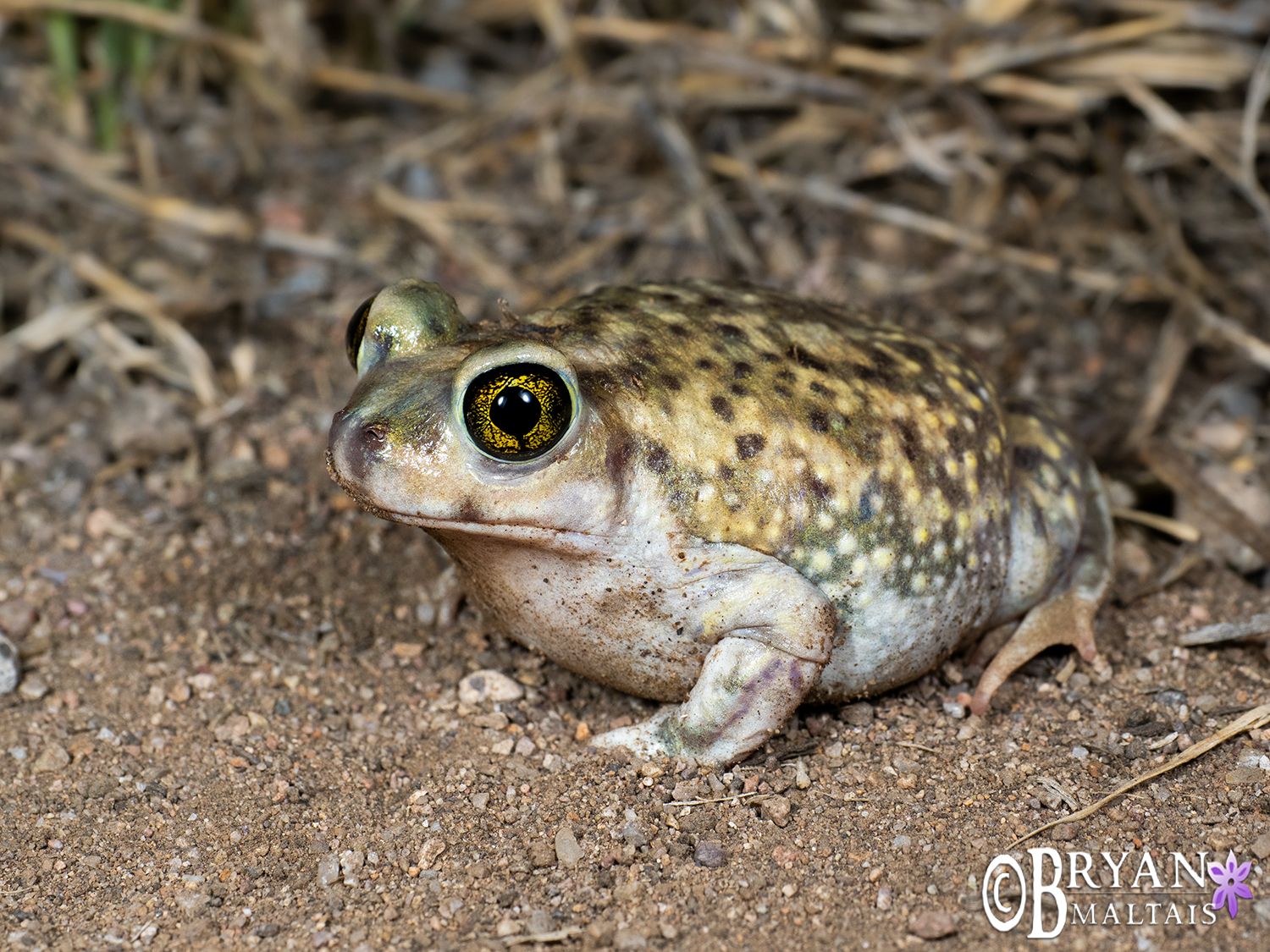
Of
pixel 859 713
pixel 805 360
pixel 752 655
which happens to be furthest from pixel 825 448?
pixel 859 713

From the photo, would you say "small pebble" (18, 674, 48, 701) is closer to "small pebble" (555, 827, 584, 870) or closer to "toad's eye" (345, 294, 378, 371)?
"toad's eye" (345, 294, 378, 371)

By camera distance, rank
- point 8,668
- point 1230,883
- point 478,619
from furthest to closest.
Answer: point 478,619 < point 8,668 < point 1230,883

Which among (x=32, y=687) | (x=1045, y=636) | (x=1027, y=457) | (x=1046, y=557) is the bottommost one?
(x=32, y=687)

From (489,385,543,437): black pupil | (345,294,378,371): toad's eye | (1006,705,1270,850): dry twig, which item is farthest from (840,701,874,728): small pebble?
(345,294,378,371): toad's eye

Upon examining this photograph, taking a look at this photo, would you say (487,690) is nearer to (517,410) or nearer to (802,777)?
(802,777)

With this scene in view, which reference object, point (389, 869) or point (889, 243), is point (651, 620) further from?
point (889, 243)

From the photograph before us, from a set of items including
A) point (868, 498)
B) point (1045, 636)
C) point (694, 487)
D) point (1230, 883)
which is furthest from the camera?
point (1045, 636)

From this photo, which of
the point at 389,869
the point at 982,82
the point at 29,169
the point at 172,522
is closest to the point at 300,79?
the point at 29,169

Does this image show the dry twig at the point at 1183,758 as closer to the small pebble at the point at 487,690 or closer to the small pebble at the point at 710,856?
the small pebble at the point at 710,856
